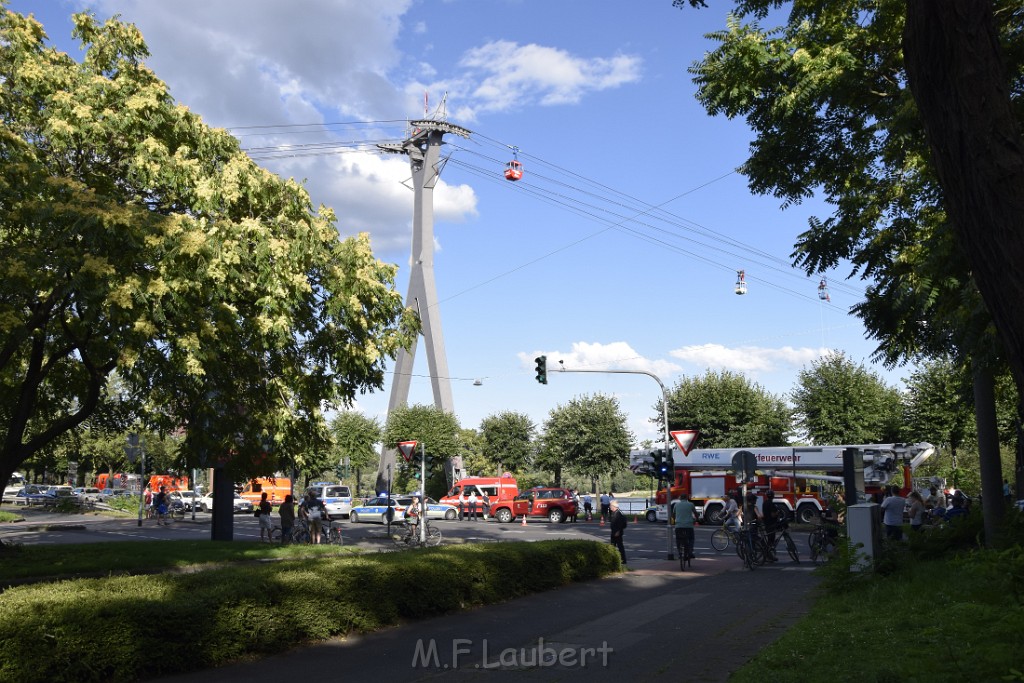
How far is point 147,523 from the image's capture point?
136 ft

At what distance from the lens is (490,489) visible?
46906 millimetres

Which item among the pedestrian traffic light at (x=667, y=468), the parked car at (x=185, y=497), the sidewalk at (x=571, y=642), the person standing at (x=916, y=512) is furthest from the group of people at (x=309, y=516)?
the parked car at (x=185, y=497)

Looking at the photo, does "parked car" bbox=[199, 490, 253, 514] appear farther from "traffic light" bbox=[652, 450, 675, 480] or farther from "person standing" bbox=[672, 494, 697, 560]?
"person standing" bbox=[672, 494, 697, 560]

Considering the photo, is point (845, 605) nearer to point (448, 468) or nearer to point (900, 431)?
point (900, 431)

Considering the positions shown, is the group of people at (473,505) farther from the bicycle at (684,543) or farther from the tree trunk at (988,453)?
the tree trunk at (988,453)

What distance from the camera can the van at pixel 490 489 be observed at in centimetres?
4612

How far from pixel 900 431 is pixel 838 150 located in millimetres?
40626

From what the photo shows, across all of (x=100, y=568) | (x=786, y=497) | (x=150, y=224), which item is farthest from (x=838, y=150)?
(x=786, y=497)

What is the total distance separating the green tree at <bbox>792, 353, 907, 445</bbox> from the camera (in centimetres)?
5344

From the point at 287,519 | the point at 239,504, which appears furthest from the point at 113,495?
the point at 287,519

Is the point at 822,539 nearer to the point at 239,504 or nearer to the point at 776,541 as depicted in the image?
the point at 776,541

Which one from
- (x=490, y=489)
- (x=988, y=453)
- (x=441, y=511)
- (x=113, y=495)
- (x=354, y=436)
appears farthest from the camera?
(x=354, y=436)

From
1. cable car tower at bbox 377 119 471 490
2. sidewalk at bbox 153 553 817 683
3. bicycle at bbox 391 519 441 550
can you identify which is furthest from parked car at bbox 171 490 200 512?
sidewalk at bbox 153 553 817 683

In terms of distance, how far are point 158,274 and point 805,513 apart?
3188 centimetres
